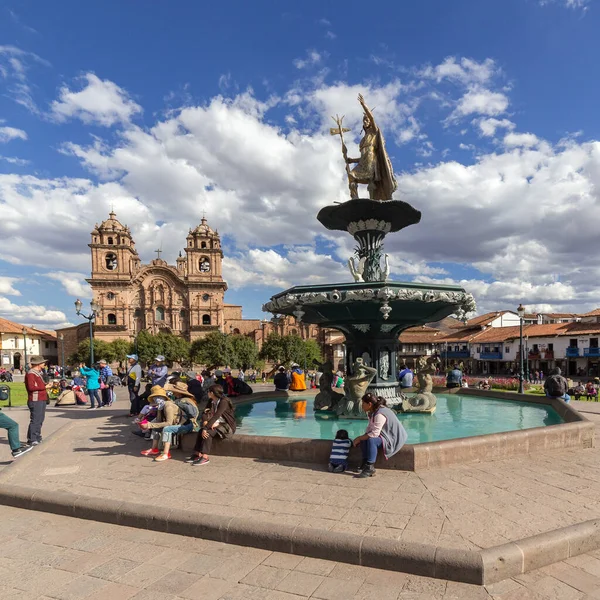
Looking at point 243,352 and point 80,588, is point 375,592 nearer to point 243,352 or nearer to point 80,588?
point 80,588

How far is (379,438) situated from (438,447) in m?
0.79

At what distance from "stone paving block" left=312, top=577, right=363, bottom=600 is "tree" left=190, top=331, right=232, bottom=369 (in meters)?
47.0

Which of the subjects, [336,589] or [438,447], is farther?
[438,447]

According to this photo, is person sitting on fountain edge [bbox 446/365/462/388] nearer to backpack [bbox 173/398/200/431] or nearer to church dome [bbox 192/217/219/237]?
backpack [bbox 173/398/200/431]

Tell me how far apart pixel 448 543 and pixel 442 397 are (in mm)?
10125

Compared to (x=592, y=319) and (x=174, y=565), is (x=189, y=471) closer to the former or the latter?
(x=174, y=565)

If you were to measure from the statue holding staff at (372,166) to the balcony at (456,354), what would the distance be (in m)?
55.0

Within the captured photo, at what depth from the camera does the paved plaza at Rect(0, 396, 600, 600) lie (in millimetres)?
3143

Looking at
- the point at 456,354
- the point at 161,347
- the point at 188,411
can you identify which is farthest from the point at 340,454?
the point at 161,347

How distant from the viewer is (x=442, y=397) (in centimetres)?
1292

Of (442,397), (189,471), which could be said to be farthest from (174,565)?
(442,397)

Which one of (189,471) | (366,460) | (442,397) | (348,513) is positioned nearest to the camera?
(348,513)

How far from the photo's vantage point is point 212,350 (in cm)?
5884

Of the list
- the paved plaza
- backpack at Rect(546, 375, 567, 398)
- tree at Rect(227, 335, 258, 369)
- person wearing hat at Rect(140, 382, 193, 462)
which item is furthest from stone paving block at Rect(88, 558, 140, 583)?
tree at Rect(227, 335, 258, 369)
